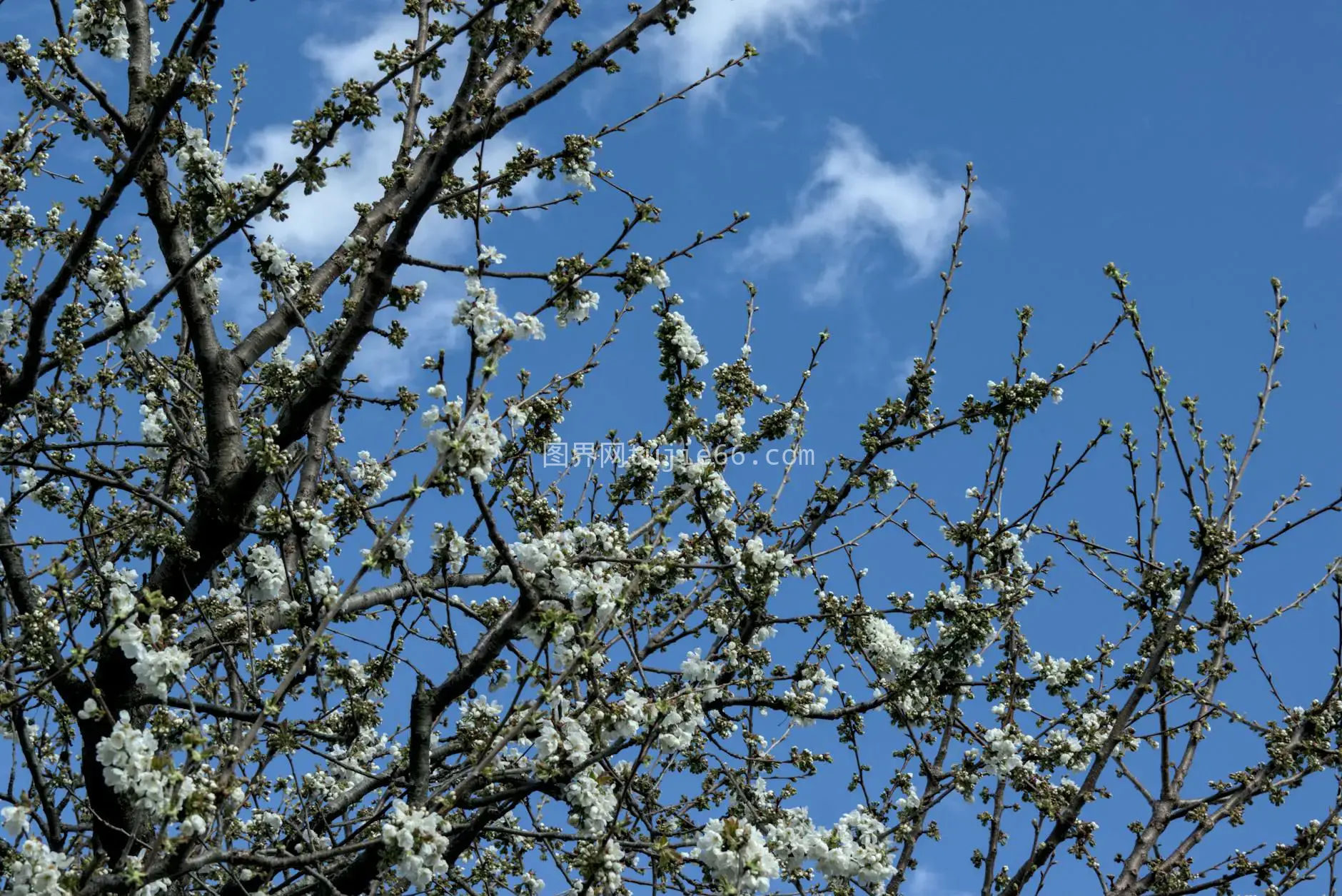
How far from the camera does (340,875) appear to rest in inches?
235

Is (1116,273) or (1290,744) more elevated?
(1116,273)

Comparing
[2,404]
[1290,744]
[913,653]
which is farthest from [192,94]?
[1290,744]

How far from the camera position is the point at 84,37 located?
763 centimetres

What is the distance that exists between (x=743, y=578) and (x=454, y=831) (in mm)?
1916

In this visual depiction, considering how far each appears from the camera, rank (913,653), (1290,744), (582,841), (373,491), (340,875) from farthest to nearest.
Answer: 1. (373,491)
2. (1290,744)
3. (913,653)
4. (340,875)
5. (582,841)

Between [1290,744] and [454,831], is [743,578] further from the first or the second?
[1290,744]

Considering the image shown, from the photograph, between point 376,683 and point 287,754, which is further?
point 376,683

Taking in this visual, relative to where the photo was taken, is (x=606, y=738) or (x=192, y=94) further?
(x=192, y=94)

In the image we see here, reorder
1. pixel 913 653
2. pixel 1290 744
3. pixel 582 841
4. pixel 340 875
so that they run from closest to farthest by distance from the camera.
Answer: pixel 582 841
pixel 340 875
pixel 913 653
pixel 1290 744

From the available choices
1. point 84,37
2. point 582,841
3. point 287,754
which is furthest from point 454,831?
point 84,37

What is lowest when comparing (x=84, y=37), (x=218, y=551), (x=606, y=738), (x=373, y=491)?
(x=606, y=738)

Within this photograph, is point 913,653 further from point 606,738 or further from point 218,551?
point 218,551

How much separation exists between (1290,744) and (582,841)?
4.66 m

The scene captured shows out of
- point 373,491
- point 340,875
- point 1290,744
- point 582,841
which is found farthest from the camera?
point 373,491
